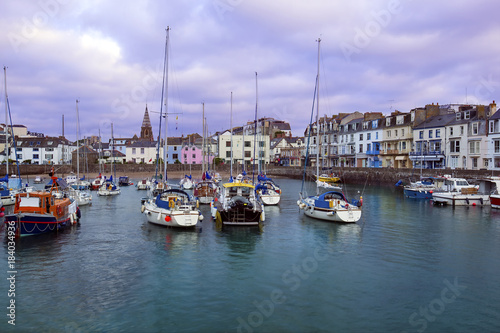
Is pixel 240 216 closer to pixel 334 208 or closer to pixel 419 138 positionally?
pixel 334 208

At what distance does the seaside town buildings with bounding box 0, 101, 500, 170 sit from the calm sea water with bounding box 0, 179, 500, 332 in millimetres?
15499

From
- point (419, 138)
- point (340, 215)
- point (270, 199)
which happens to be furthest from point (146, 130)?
point (340, 215)

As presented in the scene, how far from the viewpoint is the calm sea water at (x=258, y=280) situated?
1529cm

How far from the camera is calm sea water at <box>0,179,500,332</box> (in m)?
15.3

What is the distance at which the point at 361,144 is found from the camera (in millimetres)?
103562

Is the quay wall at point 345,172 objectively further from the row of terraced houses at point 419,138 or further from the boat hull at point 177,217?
the boat hull at point 177,217

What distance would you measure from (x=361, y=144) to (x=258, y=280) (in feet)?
292

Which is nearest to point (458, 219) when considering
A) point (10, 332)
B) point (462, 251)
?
point (462, 251)

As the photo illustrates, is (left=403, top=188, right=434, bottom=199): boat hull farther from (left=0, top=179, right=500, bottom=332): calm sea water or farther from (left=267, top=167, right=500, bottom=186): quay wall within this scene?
(left=0, top=179, right=500, bottom=332): calm sea water

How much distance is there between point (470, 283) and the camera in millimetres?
19625

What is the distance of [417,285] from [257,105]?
43.8 meters

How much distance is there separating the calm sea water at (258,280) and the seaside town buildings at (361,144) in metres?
15.5

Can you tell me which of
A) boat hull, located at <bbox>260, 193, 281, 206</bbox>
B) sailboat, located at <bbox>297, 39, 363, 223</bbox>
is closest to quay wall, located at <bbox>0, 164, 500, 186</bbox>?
boat hull, located at <bbox>260, 193, 281, 206</bbox>

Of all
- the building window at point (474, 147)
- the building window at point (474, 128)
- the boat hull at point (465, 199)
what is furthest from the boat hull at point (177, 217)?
the building window at point (474, 128)
